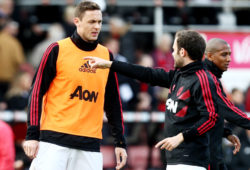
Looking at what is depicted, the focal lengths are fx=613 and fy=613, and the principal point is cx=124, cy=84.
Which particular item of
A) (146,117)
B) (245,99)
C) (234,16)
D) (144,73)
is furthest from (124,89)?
(144,73)

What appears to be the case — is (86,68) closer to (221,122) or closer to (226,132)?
(221,122)

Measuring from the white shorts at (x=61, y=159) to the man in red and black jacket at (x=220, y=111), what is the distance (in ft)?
4.06

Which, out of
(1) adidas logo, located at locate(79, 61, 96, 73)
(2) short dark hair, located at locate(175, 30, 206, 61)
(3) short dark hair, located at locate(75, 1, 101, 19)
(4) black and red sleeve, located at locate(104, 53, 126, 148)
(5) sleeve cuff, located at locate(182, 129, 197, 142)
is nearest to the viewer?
(5) sleeve cuff, located at locate(182, 129, 197, 142)

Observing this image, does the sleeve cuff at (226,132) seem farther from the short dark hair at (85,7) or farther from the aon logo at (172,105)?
the short dark hair at (85,7)

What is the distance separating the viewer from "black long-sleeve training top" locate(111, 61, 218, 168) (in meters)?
5.69

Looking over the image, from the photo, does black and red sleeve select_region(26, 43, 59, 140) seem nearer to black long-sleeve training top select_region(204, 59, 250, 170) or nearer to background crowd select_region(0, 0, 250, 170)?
black long-sleeve training top select_region(204, 59, 250, 170)

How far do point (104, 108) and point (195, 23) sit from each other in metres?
7.78

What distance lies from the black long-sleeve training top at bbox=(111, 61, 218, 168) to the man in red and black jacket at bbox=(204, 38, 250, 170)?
26cm

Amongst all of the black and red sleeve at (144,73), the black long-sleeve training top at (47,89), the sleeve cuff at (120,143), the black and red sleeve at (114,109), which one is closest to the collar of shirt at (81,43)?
the black long-sleeve training top at (47,89)

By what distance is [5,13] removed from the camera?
466 inches

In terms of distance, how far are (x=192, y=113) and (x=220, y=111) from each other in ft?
1.91

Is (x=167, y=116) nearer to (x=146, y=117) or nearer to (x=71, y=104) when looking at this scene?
(x=71, y=104)

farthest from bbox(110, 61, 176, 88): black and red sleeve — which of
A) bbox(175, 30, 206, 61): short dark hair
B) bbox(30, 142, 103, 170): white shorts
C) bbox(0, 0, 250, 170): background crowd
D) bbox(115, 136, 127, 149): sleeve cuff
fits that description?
bbox(0, 0, 250, 170): background crowd

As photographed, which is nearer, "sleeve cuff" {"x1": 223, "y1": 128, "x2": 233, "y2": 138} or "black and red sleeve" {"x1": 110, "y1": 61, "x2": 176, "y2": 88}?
"black and red sleeve" {"x1": 110, "y1": 61, "x2": 176, "y2": 88}
